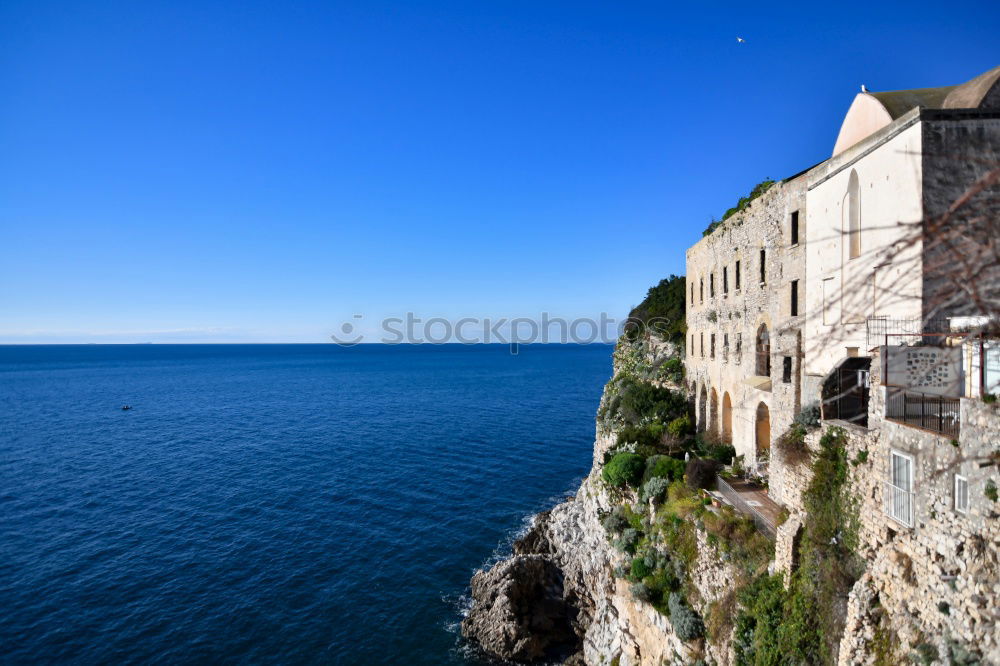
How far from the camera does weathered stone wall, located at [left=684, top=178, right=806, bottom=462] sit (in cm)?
1781

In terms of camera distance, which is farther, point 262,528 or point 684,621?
point 262,528

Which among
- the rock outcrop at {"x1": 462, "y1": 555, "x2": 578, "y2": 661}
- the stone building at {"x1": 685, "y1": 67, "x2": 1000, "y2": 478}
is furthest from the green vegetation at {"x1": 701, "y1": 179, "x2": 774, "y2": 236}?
the rock outcrop at {"x1": 462, "y1": 555, "x2": 578, "y2": 661}

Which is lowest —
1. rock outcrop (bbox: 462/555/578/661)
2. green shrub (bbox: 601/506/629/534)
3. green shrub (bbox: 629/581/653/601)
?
rock outcrop (bbox: 462/555/578/661)

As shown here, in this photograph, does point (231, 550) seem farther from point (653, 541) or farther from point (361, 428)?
point (361, 428)

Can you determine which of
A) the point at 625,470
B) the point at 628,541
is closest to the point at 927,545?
the point at 628,541

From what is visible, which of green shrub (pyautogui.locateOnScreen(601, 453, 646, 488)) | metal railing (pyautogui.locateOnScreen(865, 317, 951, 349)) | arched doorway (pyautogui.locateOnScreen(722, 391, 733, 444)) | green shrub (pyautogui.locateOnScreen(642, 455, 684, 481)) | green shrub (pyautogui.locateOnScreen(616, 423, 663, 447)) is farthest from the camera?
green shrub (pyautogui.locateOnScreen(616, 423, 663, 447))

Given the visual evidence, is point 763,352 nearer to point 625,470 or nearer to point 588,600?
point 625,470

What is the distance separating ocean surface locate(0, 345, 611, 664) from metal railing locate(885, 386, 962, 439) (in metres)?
18.9

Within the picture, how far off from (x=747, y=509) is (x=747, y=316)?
28.4 ft

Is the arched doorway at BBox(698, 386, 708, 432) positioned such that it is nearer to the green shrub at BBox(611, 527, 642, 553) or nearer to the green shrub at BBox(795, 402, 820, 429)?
the green shrub at BBox(611, 527, 642, 553)

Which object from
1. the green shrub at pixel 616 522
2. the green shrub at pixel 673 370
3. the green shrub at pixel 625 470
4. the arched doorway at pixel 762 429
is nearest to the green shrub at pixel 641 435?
the green shrub at pixel 625 470

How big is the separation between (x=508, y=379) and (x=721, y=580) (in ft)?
342

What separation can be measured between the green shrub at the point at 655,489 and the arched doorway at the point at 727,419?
197 inches

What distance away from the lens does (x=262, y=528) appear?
31812 millimetres
